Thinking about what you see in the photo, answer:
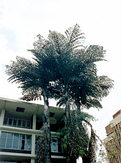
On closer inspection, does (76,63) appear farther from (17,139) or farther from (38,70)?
(17,139)

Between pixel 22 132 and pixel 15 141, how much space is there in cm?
116

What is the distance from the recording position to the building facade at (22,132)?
17250 millimetres

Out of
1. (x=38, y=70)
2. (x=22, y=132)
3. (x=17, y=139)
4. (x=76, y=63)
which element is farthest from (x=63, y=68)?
(x=17, y=139)

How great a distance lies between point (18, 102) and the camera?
18703 millimetres

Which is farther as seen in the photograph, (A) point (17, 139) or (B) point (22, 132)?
(B) point (22, 132)

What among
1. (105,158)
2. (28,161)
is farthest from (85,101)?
(28,161)

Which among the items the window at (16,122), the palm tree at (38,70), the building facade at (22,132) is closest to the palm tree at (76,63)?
the palm tree at (38,70)

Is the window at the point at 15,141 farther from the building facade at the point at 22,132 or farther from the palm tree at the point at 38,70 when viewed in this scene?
the palm tree at the point at 38,70

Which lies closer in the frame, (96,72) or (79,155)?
(79,155)

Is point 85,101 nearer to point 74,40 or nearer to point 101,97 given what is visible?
point 101,97

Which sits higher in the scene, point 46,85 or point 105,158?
point 46,85

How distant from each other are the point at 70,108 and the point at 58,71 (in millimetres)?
3472

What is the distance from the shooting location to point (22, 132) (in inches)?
735

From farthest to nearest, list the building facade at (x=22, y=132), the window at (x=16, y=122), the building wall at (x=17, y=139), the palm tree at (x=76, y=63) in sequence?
the window at (x=16, y=122)
the building facade at (x=22, y=132)
the building wall at (x=17, y=139)
the palm tree at (x=76, y=63)
